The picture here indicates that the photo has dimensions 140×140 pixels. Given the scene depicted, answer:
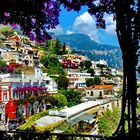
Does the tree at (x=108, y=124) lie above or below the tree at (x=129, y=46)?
below

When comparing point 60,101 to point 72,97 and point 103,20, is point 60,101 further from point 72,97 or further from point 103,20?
point 103,20

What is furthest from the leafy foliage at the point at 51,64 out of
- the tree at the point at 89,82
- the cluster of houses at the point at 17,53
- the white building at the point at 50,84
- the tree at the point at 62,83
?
the white building at the point at 50,84

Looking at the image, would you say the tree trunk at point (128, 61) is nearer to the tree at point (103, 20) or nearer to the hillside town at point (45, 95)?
the tree at point (103, 20)

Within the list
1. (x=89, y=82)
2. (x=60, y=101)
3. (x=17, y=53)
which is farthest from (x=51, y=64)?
(x=60, y=101)

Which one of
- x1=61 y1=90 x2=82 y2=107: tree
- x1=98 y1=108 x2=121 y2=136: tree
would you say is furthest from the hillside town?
x1=98 y1=108 x2=121 y2=136: tree

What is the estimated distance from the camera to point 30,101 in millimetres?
48125

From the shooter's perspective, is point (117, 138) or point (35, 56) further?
point (35, 56)

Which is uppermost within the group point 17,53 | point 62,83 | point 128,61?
point 17,53

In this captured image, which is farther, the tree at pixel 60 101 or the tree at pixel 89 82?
the tree at pixel 89 82

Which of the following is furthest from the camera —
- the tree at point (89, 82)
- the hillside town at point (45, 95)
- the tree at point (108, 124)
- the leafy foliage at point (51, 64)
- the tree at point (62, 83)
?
the tree at point (89, 82)

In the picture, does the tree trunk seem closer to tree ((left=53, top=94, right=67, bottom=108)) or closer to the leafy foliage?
tree ((left=53, top=94, right=67, bottom=108))

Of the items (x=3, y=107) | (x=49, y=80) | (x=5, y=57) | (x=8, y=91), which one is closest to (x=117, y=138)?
(x=3, y=107)

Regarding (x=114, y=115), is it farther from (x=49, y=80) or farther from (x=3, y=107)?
(x=49, y=80)

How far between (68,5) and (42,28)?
0.55 metres
